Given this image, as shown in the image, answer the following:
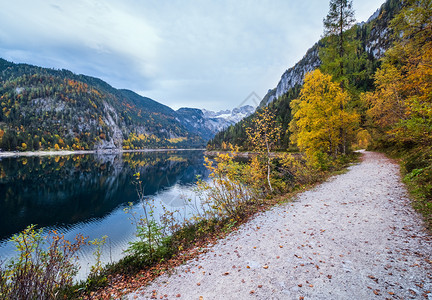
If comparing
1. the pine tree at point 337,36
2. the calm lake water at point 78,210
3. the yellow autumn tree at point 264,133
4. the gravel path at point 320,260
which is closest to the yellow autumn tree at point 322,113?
the pine tree at point 337,36

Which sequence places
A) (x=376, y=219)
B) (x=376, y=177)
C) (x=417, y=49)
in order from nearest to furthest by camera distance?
1. (x=376, y=219)
2. (x=417, y=49)
3. (x=376, y=177)

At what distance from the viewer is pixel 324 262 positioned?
15.1 ft

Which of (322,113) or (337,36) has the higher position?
(337,36)

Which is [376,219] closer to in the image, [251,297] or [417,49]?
[251,297]

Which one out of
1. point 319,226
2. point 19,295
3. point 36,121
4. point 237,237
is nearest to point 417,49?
point 319,226

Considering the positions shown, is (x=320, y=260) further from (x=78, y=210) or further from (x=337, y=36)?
(x=78, y=210)

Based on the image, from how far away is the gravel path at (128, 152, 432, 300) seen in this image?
3.71 m

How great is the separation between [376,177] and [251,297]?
494 inches

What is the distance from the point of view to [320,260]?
15.4 feet

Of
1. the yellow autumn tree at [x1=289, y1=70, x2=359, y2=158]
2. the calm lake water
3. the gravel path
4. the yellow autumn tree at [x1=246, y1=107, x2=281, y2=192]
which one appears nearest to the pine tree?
the yellow autumn tree at [x1=289, y1=70, x2=359, y2=158]

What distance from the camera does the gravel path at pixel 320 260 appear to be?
3713 millimetres

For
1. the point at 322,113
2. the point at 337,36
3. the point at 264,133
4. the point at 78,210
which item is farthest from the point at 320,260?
the point at 78,210

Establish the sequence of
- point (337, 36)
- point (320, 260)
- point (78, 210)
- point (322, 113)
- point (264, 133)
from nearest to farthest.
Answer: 1. point (320, 260)
2. point (264, 133)
3. point (322, 113)
4. point (337, 36)
5. point (78, 210)

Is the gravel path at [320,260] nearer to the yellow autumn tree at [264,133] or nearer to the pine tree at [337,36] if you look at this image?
the yellow autumn tree at [264,133]
